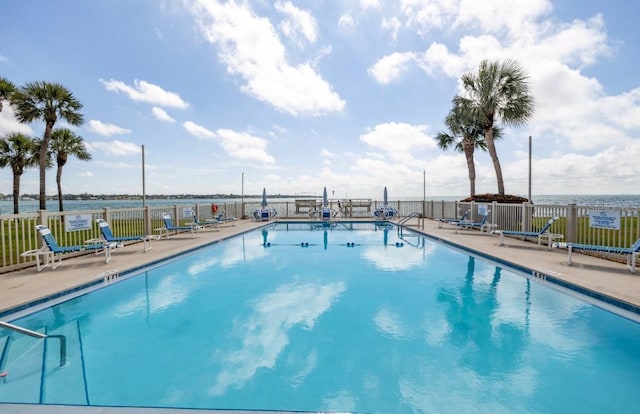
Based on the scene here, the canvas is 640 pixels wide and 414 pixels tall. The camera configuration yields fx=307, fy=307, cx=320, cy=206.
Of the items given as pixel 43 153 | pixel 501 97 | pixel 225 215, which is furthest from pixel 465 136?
pixel 43 153

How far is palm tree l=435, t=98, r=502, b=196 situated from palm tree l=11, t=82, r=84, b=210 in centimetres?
2306

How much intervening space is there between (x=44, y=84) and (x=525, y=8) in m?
23.6

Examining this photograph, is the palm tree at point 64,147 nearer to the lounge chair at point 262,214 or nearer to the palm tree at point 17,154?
the palm tree at point 17,154

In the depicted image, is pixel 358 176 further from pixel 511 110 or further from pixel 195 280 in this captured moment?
pixel 195 280

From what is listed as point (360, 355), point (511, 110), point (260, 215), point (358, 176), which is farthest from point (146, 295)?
point (358, 176)

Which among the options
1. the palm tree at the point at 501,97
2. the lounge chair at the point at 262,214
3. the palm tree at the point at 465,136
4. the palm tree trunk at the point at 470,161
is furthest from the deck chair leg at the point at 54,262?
the palm tree trunk at the point at 470,161

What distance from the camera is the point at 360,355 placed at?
10.5ft

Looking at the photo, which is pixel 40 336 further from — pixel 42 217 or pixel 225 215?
pixel 225 215

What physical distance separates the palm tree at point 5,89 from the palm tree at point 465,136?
78.6ft

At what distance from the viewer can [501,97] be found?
50.6 ft

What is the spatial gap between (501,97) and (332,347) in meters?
16.6

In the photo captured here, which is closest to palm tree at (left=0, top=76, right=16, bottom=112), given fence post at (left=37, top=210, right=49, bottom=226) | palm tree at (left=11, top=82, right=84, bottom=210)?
palm tree at (left=11, top=82, right=84, bottom=210)

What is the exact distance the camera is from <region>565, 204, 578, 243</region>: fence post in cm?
764

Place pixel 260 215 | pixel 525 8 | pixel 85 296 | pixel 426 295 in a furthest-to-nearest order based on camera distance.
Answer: pixel 260 215 → pixel 525 8 → pixel 426 295 → pixel 85 296
